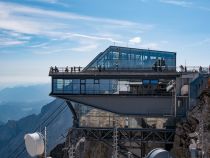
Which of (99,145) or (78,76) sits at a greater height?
(78,76)

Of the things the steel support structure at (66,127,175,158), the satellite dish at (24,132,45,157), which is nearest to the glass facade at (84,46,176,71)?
the steel support structure at (66,127,175,158)

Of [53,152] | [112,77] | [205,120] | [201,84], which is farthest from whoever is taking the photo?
[53,152]

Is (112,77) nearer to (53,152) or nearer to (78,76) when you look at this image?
(78,76)

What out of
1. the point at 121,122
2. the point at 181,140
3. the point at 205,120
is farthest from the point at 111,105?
the point at 205,120

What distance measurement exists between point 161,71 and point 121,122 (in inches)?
373

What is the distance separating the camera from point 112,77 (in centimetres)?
6794

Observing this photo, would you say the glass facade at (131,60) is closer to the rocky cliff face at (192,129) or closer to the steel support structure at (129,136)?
the steel support structure at (129,136)

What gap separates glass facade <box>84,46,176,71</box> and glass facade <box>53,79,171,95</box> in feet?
8.10

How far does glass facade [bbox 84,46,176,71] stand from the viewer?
70312 millimetres

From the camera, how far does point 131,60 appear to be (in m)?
71.1

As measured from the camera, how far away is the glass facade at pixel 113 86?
6775cm

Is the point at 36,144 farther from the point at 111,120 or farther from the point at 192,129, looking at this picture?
the point at 111,120

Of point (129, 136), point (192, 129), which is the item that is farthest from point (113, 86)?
point (192, 129)

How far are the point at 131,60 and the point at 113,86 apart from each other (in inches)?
217
